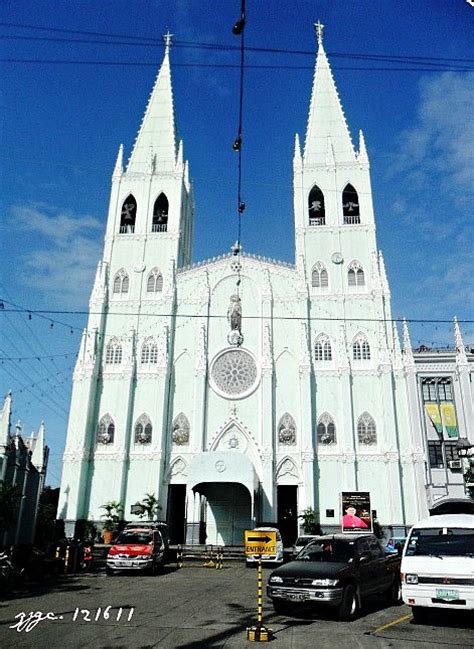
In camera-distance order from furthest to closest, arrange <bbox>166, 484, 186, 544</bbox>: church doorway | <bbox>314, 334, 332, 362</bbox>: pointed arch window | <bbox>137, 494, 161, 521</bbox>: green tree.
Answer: <bbox>314, 334, 332, 362</bbox>: pointed arch window
<bbox>166, 484, 186, 544</bbox>: church doorway
<bbox>137, 494, 161, 521</bbox>: green tree

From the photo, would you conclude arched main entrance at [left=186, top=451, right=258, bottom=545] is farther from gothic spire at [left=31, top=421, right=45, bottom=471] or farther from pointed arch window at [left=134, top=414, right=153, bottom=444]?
gothic spire at [left=31, top=421, right=45, bottom=471]

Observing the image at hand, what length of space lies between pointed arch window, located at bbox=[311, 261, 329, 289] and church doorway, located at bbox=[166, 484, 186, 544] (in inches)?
633

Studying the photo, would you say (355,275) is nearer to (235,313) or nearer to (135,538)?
(235,313)

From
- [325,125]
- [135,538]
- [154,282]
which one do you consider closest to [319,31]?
[325,125]

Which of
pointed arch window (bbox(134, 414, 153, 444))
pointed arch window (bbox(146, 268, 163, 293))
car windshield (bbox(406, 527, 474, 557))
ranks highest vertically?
pointed arch window (bbox(146, 268, 163, 293))

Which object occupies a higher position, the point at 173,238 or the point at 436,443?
the point at 173,238

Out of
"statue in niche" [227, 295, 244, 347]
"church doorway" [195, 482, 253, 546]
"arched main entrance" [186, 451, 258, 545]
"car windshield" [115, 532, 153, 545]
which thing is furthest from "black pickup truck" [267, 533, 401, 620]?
"statue in niche" [227, 295, 244, 347]

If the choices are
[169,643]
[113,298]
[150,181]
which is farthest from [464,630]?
[150,181]

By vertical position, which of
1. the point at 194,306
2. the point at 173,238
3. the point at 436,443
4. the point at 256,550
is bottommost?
the point at 256,550

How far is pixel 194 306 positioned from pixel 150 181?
11.0m

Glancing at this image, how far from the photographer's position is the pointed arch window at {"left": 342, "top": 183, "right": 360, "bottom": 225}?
38000mm

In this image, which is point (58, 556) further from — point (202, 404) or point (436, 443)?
point (436, 443)

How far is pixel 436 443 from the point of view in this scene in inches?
1262

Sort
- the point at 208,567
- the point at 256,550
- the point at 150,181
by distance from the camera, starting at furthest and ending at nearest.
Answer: the point at 150,181 → the point at 208,567 → the point at 256,550
